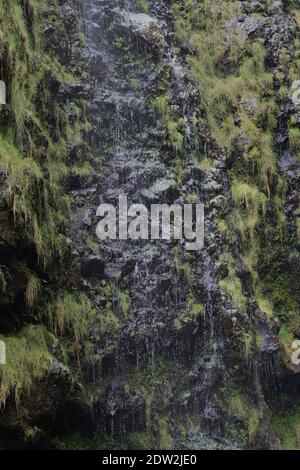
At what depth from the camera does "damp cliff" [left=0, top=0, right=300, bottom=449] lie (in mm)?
6164

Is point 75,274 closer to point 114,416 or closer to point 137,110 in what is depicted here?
point 114,416

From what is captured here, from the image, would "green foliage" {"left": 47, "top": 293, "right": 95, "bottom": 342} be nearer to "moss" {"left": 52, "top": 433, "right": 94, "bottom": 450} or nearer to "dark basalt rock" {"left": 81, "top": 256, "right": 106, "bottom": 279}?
"dark basalt rock" {"left": 81, "top": 256, "right": 106, "bottom": 279}

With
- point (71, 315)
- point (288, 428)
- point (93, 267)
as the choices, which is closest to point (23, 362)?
point (71, 315)

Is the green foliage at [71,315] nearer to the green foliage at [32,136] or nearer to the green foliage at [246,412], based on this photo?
the green foliage at [32,136]

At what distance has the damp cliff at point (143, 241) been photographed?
6164mm

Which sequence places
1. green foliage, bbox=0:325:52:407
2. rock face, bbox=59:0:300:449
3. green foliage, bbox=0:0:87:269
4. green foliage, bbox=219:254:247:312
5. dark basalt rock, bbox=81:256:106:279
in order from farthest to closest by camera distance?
green foliage, bbox=219:254:247:312 < dark basalt rock, bbox=81:256:106:279 < rock face, bbox=59:0:300:449 < green foliage, bbox=0:0:87:269 < green foliage, bbox=0:325:52:407

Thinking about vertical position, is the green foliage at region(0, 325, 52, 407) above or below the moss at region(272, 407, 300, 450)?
above

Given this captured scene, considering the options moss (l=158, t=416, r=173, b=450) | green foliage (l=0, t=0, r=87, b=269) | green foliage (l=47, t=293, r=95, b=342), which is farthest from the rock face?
green foliage (l=0, t=0, r=87, b=269)

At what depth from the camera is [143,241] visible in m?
7.62

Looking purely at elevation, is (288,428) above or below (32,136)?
below

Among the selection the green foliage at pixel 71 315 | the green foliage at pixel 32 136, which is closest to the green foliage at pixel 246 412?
the green foliage at pixel 71 315

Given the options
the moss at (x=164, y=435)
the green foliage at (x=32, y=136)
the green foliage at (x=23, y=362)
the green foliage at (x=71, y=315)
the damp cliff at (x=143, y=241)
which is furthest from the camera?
the moss at (x=164, y=435)

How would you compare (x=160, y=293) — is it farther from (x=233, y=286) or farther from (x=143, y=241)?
(x=233, y=286)
